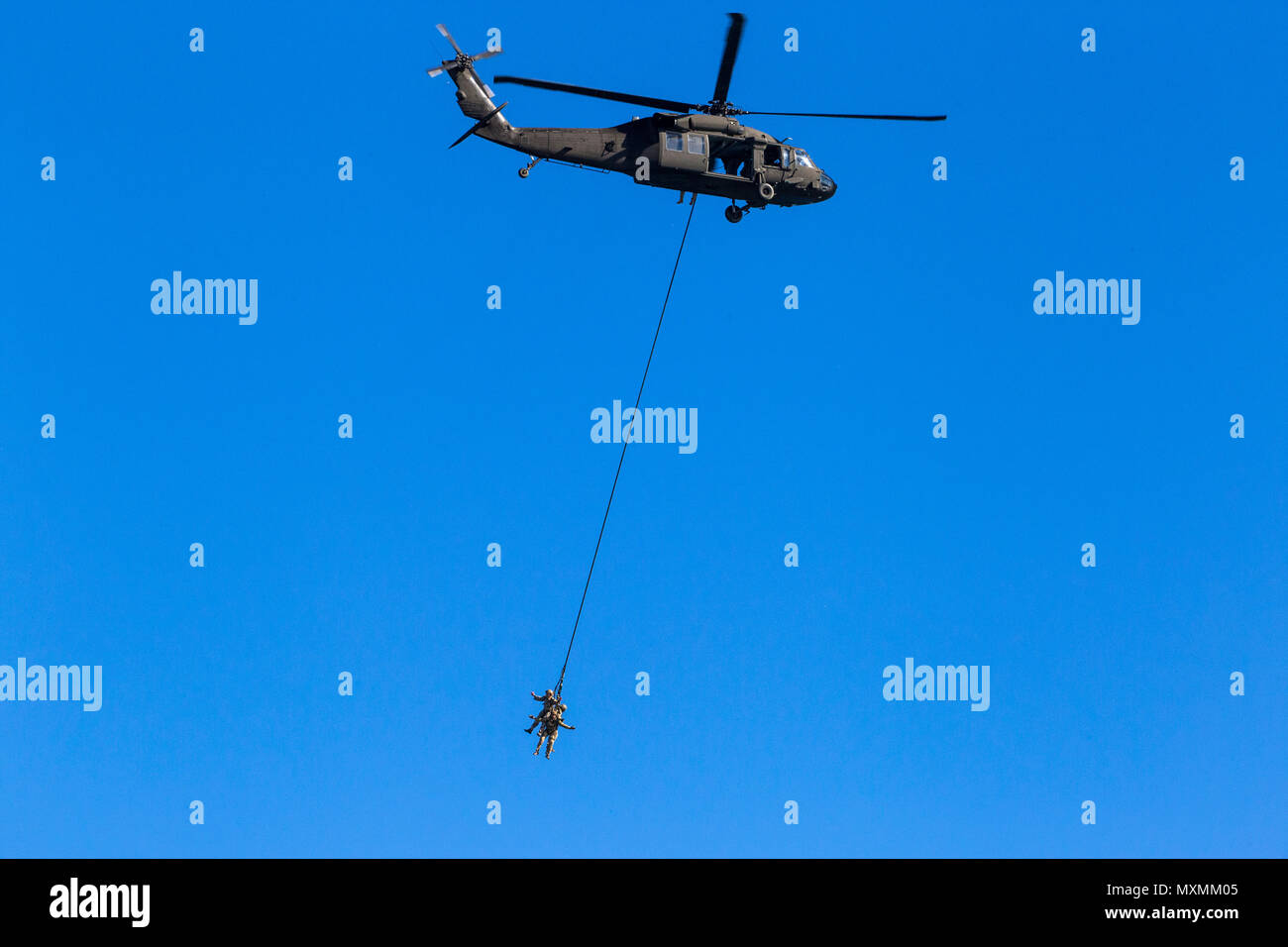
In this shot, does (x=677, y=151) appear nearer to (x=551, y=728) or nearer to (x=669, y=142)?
(x=669, y=142)

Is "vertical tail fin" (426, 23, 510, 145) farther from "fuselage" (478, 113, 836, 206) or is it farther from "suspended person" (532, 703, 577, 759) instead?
"suspended person" (532, 703, 577, 759)

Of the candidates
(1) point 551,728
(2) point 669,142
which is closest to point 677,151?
(2) point 669,142

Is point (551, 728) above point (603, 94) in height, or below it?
below

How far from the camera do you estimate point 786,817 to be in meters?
36.3

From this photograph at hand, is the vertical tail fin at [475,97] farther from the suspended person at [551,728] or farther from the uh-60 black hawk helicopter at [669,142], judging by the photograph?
the suspended person at [551,728]

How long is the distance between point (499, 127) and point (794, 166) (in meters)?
6.14

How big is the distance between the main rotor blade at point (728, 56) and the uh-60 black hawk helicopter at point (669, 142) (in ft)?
0.06

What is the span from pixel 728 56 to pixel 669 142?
1.96 m

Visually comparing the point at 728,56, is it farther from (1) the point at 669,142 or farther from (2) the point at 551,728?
(2) the point at 551,728

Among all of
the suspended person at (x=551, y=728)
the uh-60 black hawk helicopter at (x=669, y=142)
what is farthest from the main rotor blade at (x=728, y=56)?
the suspended person at (x=551, y=728)

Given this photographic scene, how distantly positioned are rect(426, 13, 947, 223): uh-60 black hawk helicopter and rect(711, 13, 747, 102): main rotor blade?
→ 2 cm

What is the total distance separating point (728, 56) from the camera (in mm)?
31672
